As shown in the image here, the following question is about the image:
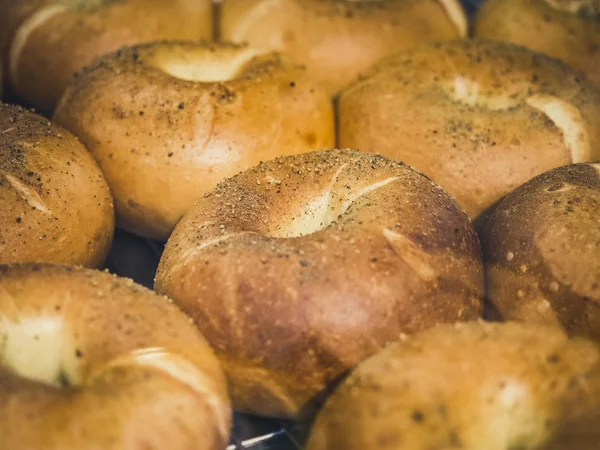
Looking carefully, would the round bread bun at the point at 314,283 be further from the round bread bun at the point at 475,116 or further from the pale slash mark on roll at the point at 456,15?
the pale slash mark on roll at the point at 456,15

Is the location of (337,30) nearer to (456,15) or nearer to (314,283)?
(456,15)

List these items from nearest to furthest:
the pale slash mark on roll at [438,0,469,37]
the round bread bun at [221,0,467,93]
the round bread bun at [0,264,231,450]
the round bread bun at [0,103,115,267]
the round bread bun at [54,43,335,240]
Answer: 1. the round bread bun at [0,264,231,450]
2. the round bread bun at [0,103,115,267]
3. the round bread bun at [54,43,335,240]
4. the round bread bun at [221,0,467,93]
5. the pale slash mark on roll at [438,0,469,37]

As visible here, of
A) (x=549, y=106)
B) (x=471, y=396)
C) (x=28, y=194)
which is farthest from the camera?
(x=549, y=106)

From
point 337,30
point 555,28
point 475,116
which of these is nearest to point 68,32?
point 337,30

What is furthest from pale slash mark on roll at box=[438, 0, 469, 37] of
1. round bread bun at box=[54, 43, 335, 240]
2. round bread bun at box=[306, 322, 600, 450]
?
round bread bun at box=[306, 322, 600, 450]

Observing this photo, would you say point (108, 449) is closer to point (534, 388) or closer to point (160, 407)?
point (160, 407)

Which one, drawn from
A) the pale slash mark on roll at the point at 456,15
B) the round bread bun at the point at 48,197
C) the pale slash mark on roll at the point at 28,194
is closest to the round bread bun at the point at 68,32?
the round bread bun at the point at 48,197

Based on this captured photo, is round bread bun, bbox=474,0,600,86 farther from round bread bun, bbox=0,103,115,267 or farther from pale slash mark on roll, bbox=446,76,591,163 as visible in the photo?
round bread bun, bbox=0,103,115,267
